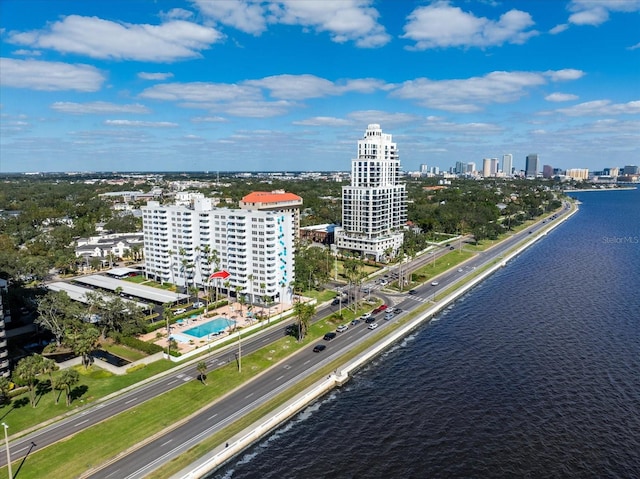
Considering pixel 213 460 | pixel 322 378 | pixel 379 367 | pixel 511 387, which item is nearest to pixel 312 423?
pixel 322 378

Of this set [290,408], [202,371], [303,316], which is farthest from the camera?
[303,316]

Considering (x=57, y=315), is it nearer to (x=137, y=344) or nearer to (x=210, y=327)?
(x=137, y=344)

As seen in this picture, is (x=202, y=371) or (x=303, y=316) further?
(x=303, y=316)

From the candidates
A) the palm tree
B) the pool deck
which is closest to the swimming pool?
the pool deck

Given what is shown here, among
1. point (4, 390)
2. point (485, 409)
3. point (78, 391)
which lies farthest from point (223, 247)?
point (485, 409)

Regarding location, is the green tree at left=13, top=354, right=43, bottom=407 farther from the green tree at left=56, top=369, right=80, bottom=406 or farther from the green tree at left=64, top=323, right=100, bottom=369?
the green tree at left=64, top=323, right=100, bottom=369

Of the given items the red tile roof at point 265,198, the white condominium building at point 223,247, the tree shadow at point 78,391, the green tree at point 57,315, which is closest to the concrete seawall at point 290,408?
the tree shadow at point 78,391

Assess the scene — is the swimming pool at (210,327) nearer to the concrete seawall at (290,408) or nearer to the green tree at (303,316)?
the green tree at (303,316)
